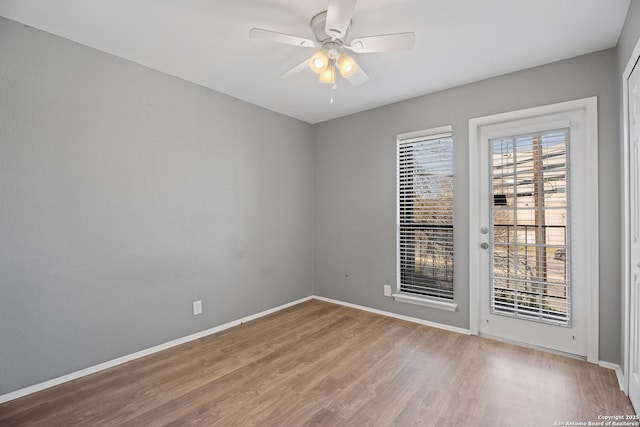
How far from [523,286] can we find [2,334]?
4.01 meters

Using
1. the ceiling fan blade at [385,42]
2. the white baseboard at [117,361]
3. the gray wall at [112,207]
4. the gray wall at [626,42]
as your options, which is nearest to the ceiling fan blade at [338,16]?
the ceiling fan blade at [385,42]

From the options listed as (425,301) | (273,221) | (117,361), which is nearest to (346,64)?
(273,221)

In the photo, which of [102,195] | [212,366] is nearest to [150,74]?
[102,195]

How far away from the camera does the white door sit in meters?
1.81

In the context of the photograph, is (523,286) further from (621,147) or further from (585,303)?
(621,147)

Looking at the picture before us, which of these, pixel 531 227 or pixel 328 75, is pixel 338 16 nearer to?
pixel 328 75

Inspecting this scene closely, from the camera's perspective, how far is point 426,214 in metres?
3.40

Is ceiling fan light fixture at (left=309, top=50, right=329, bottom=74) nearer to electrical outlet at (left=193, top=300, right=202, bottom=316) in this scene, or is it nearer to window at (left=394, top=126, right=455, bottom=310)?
window at (left=394, top=126, right=455, bottom=310)

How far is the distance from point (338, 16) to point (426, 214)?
7.60 ft

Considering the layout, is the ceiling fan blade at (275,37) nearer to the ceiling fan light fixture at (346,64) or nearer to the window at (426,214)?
the ceiling fan light fixture at (346,64)

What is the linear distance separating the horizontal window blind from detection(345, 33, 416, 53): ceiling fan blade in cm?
158

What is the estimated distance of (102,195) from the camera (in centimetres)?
241

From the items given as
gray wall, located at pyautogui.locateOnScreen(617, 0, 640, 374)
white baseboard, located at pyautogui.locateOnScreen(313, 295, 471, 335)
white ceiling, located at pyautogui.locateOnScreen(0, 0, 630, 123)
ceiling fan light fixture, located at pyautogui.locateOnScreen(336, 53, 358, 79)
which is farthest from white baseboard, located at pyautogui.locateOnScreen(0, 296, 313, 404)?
gray wall, located at pyautogui.locateOnScreen(617, 0, 640, 374)

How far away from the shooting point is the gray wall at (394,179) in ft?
7.79
